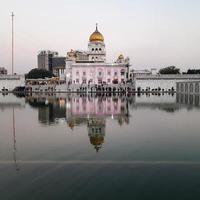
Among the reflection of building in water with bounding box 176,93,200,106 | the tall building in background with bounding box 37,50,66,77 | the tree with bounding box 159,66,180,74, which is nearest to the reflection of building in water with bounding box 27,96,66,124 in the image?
the reflection of building in water with bounding box 176,93,200,106

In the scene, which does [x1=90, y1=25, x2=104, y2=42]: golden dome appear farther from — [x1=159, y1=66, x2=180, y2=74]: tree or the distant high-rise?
the distant high-rise

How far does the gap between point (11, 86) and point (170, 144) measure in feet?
215

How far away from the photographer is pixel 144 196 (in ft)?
21.4

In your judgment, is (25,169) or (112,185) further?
(25,169)

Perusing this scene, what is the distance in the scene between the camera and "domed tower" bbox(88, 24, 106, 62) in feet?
217

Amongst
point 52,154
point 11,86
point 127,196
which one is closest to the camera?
point 127,196

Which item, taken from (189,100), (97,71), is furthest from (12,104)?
(97,71)

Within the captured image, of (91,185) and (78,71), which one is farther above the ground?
(78,71)

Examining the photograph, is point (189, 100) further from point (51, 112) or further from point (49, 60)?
point (49, 60)

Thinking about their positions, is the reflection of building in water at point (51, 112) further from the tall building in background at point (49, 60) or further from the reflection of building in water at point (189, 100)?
the tall building in background at point (49, 60)

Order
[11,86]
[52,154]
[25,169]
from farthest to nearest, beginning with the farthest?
1. [11,86]
2. [52,154]
3. [25,169]

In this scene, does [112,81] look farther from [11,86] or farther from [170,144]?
[170,144]

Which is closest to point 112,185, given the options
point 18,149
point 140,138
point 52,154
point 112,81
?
point 52,154

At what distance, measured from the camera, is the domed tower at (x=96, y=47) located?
217ft
